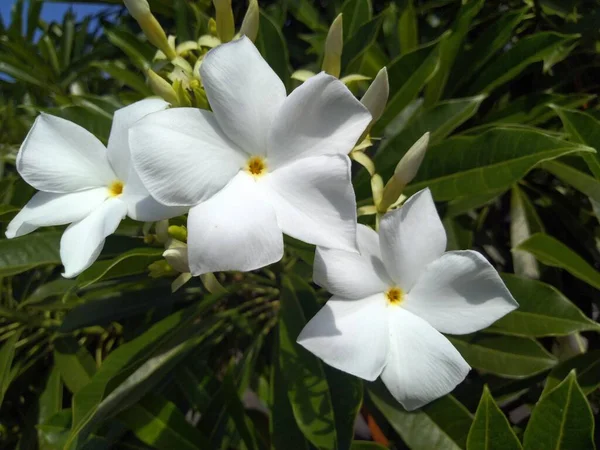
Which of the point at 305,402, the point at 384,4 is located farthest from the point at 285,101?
the point at 384,4

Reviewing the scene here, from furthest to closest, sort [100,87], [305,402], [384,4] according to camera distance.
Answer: [100,87], [384,4], [305,402]

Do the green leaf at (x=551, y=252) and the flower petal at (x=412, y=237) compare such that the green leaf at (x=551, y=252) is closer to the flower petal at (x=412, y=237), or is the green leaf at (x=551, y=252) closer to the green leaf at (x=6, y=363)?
the flower petal at (x=412, y=237)

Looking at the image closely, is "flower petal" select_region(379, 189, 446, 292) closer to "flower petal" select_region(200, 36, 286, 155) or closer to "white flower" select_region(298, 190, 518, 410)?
"white flower" select_region(298, 190, 518, 410)

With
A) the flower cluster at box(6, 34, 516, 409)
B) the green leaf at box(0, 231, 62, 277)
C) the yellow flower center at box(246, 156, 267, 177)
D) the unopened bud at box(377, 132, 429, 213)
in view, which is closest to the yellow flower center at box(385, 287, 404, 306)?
the flower cluster at box(6, 34, 516, 409)

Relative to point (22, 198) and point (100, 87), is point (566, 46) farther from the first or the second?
point (100, 87)

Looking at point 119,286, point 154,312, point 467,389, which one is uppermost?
point 119,286

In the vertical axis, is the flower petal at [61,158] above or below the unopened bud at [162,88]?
below

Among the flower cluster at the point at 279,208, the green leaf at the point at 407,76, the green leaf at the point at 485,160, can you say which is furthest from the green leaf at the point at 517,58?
the flower cluster at the point at 279,208
